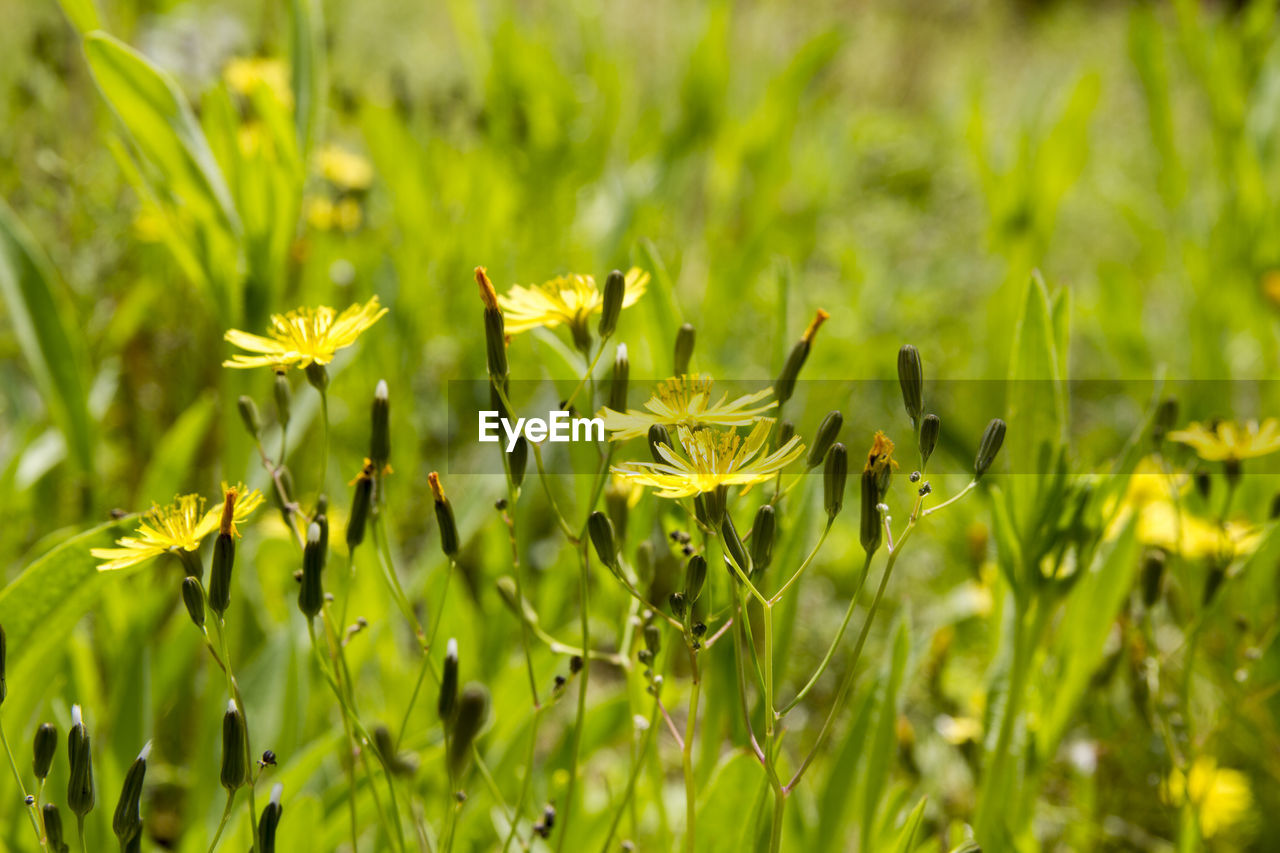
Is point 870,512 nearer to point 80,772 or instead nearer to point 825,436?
point 825,436

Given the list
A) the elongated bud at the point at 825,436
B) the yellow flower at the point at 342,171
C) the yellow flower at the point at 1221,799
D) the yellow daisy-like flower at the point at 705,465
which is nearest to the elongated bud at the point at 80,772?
the yellow daisy-like flower at the point at 705,465

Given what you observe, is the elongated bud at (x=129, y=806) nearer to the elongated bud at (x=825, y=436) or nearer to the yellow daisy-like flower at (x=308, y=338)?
the yellow daisy-like flower at (x=308, y=338)

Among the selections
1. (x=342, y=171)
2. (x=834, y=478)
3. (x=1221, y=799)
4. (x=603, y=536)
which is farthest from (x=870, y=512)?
(x=342, y=171)

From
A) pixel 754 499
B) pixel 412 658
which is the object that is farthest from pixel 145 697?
pixel 754 499

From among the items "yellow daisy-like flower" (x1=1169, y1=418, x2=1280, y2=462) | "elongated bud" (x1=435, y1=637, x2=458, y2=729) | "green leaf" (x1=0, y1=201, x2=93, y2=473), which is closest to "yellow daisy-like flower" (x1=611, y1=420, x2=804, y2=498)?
"elongated bud" (x1=435, y1=637, x2=458, y2=729)

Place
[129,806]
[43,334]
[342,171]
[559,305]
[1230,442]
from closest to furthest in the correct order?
[129,806] < [559,305] < [1230,442] < [43,334] < [342,171]

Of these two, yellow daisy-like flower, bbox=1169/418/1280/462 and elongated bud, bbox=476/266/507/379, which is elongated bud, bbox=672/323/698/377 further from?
Result: yellow daisy-like flower, bbox=1169/418/1280/462
